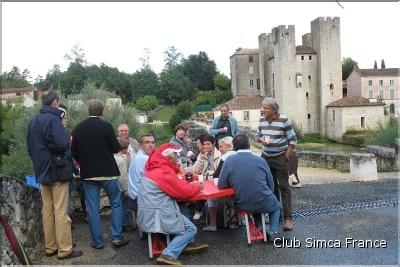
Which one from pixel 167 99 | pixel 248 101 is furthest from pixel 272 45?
pixel 167 99

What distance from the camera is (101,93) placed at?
71.7ft

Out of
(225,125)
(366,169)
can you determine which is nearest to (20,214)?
(225,125)

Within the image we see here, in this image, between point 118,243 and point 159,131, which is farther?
point 159,131

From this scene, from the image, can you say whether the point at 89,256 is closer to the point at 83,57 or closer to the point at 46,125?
the point at 46,125

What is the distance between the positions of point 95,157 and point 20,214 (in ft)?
3.32

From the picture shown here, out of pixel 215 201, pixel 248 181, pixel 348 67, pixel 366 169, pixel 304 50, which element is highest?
pixel 304 50

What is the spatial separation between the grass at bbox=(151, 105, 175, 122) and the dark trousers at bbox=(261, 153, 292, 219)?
6224 cm

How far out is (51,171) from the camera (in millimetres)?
4840

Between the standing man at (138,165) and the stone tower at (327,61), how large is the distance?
170 ft

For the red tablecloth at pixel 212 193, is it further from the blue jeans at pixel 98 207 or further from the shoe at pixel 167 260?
the blue jeans at pixel 98 207

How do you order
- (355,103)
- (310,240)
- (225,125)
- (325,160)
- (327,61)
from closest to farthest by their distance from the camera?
(310,240) → (225,125) → (325,160) → (355,103) → (327,61)

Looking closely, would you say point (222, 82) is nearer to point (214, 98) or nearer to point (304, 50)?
point (214, 98)

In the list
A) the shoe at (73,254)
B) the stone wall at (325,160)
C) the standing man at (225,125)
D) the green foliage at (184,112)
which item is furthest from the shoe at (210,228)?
the green foliage at (184,112)

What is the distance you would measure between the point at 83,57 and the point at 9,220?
290 feet
